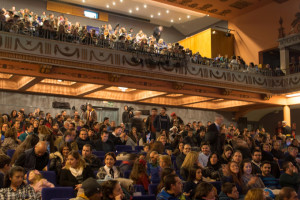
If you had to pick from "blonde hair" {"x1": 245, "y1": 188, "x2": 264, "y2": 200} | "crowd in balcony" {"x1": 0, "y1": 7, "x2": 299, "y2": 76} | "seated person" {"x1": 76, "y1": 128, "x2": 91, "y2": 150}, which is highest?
"crowd in balcony" {"x1": 0, "y1": 7, "x2": 299, "y2": 76}

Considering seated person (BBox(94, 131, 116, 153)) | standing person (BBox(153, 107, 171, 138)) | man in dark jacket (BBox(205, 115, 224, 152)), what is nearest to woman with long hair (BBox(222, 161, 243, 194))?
man in dark jacket (BBox(205, 115, 224, 152))

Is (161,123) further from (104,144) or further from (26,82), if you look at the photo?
(26,82)

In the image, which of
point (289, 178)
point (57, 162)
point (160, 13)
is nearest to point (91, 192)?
point (57, 162)

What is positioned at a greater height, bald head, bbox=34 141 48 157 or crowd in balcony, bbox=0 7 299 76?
crowd in balcony, bbox=0 7 299 76

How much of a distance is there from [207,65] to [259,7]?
582 cm

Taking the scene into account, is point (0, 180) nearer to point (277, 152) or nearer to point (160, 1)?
point (277, 152)

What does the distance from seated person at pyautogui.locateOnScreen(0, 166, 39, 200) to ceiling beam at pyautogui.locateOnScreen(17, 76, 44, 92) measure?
307 inches

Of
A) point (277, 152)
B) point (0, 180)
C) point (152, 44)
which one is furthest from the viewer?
point (152, 44)

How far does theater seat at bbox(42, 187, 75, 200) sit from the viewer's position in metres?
3.36

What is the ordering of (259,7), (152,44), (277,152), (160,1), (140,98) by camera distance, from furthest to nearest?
(259,7)
(160,1)
(140,98)
(152,44)
(277,152)

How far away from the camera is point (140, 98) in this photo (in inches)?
566

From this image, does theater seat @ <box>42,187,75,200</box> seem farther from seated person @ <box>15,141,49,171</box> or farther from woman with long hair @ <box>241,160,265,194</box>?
woman with long hair @ <box>241,160,265,194</box>

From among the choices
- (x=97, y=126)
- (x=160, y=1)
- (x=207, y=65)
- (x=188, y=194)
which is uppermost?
(x=160, y=1)

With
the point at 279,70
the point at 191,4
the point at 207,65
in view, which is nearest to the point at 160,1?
the point at 191,4
